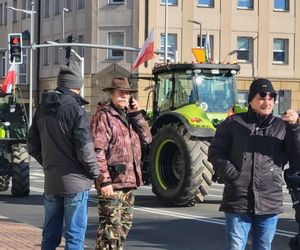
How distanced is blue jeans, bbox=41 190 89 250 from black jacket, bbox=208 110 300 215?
128 centimetres

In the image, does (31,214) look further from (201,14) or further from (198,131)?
(201,14)

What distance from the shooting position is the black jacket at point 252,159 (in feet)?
17.6

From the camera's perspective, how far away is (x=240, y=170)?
538cm

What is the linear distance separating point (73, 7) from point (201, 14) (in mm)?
8247

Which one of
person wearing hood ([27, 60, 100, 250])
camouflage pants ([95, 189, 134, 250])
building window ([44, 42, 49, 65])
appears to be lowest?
camouflage pants ([95, 189, 134, 250])

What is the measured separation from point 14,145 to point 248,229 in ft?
36.8

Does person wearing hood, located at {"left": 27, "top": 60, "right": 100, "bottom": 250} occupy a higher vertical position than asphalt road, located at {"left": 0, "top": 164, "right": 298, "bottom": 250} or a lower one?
higher

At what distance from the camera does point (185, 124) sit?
531 inches

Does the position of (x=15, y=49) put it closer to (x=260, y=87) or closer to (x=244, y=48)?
(x=244, y=48)

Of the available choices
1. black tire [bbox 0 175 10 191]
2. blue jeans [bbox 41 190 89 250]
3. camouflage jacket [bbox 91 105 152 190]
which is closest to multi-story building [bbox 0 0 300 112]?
black tire [bbox 0 175 10 191]

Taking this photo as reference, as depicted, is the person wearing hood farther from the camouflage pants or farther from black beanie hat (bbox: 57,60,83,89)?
the camouflage pants

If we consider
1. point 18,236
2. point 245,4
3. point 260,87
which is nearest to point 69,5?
point 245,4

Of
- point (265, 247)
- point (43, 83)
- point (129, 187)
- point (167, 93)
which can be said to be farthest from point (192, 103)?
point (43, 83)

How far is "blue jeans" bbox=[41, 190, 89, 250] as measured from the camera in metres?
6.09
